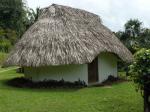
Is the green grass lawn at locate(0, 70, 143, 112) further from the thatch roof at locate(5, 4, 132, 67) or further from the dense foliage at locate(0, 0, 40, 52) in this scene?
the dense foliage at locate(0, 0, 40, 52)

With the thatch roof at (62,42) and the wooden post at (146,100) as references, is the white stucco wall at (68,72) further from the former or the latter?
the wooden post at (146,100)

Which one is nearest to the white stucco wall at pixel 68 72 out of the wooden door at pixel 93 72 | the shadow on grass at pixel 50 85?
the shadow on grass at pixel 50 85

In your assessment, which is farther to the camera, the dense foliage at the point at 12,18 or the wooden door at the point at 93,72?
the dense foliage at the point at 12,18

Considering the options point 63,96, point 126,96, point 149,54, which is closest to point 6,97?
point 63,96

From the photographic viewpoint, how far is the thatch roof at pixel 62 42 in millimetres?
17906

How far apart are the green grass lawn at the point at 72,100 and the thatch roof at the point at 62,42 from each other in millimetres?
1527

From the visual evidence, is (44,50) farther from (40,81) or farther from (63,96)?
(63,96)

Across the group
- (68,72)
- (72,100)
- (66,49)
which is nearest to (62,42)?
(66,49)

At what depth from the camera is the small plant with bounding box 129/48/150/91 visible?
10992mm

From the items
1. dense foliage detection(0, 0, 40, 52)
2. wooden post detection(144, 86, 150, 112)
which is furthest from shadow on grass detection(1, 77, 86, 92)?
dense foliage detection(0, 0, 40, 52)

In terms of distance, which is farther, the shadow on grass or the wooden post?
the shadow on grass

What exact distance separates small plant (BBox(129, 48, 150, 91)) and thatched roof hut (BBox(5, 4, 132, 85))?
256 inches

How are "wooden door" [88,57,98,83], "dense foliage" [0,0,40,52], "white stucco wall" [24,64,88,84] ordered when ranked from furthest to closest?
"dense foliage" [0,0,40,52] → "wooden door" [88,57,98,83] → "white stucco wall" [24,64,88,84]

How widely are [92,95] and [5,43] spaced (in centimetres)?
2837
